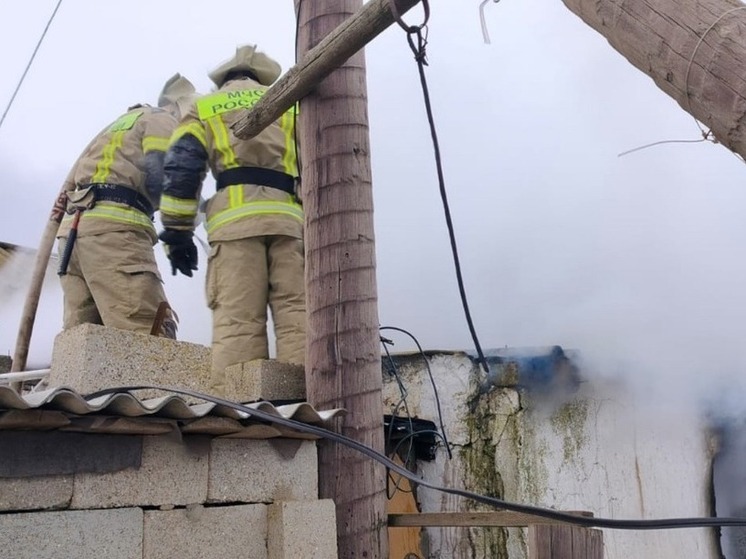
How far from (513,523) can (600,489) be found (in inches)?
100

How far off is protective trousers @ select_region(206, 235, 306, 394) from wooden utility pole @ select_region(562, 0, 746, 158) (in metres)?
3.06

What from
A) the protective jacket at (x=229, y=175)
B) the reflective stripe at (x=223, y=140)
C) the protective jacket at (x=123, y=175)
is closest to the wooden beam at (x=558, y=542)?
the protective jacket at (x=229, y=175)

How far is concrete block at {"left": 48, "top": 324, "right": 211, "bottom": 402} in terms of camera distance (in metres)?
3.80

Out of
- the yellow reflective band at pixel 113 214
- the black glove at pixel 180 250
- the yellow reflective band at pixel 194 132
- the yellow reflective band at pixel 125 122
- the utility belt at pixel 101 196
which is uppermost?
the yellow reflective band at pixel 125 122

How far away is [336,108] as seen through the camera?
3.69 meters

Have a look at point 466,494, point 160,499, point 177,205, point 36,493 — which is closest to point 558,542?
point 466,494

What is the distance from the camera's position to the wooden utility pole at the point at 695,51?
5.41 feet

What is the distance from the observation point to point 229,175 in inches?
189

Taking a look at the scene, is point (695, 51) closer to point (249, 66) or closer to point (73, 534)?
point (73, 534)

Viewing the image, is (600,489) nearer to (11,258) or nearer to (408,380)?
(408,380)

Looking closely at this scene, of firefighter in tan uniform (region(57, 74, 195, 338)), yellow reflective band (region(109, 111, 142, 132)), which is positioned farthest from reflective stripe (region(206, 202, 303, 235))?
yellow reflective band (region(109, 111, 142, 132))

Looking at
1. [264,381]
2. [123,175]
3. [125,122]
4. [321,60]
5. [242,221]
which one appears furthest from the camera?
[125,122]

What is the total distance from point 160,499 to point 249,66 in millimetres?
3223

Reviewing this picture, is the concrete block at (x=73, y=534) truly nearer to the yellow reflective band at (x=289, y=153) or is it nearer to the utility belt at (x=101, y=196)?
the yellow reflective band at (x=289, y=153)
